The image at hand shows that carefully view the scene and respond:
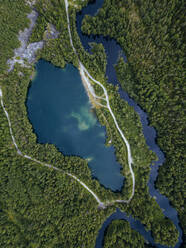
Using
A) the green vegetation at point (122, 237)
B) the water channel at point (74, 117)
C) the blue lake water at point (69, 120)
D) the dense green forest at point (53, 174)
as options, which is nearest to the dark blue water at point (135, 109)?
the water channel at point (74, 117)

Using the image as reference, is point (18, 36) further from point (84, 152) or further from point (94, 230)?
point (94, 230)

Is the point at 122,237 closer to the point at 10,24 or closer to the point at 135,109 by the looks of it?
the point at 135,109

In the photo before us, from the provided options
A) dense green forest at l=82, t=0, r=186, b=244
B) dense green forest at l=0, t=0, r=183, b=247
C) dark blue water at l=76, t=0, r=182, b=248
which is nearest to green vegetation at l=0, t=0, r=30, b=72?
dense green forest at l=0, t=0, r=183, b=247

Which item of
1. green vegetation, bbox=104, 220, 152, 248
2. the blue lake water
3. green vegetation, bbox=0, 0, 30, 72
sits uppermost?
green vegetation, bbox=0, 0, 30, 72

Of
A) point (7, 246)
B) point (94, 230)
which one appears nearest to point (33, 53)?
→ point (7, 246)

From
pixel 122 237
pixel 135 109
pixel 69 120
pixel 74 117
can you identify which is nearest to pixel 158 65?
pixel 135 109

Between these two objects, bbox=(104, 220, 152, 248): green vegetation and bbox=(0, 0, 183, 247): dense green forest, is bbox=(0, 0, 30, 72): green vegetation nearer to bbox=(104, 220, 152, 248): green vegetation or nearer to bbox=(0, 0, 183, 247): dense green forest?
bbox=(0, 0, 183, 247): dense green forest
